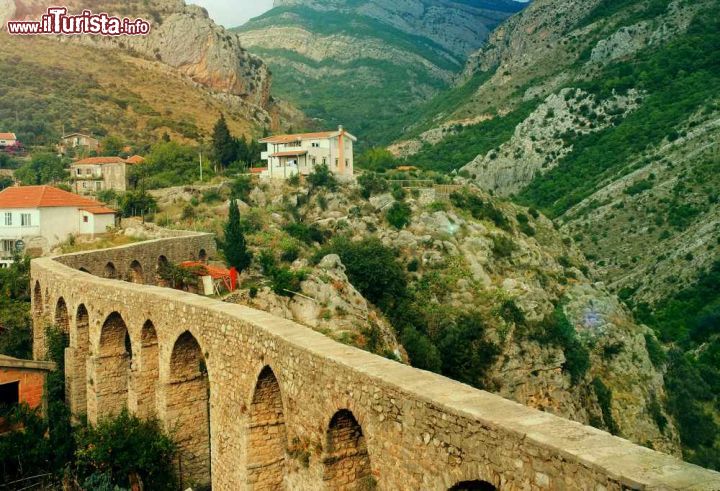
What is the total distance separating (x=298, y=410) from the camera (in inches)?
351

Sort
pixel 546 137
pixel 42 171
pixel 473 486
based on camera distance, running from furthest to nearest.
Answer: pixel 546 137, pixel 42 171, pixel 473 486

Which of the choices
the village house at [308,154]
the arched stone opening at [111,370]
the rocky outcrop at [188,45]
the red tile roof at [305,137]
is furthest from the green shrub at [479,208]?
the rocky outcrop at [188,45]

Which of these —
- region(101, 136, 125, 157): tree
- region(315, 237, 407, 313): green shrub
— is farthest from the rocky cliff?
region(101, 136, 125, 157): tree

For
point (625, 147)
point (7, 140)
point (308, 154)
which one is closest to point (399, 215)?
point (308, 154)

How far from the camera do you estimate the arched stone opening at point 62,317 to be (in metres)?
18.4

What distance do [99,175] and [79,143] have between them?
15.6 m

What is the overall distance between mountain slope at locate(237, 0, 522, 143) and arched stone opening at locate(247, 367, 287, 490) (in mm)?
104894

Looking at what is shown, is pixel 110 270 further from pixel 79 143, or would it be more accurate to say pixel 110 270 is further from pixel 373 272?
pixel 79 143

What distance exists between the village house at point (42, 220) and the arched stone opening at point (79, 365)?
15.2m

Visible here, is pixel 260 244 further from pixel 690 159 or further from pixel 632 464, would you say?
pixel 690 159

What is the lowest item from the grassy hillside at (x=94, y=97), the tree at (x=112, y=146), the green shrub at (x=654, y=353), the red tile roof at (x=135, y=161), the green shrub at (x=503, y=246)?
the green shrub at (x=654, y=353)

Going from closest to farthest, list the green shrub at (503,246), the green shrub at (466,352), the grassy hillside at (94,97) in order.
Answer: the green shrub at (466,352), the green shrub at (503,246), the grassy hillside at (94,97)

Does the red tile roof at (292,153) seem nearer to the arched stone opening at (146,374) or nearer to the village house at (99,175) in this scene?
the village house at (99,175)

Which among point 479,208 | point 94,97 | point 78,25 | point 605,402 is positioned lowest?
point 605,402
